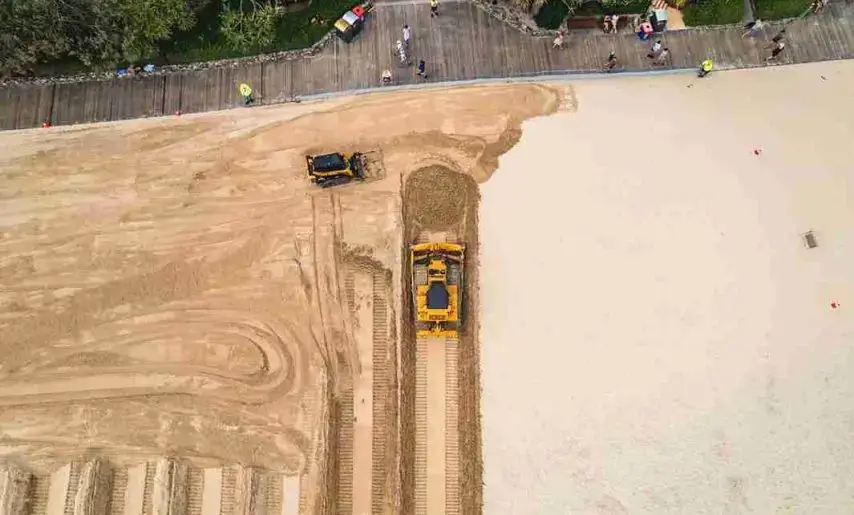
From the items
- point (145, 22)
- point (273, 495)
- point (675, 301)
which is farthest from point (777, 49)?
point (273, 495)

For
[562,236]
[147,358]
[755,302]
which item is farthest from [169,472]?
[755,302]

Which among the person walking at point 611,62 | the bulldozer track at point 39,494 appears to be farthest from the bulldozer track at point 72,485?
the person walking at point 611,62

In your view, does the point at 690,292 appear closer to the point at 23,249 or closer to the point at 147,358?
the point at 147,358

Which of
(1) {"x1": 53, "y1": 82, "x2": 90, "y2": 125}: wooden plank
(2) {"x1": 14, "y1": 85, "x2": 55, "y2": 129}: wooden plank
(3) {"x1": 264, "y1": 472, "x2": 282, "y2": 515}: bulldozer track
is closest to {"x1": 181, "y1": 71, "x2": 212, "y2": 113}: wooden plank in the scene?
(1) {"x1": 53, "y1": 82, "x2": 90, "y2": 125}: wooden plank

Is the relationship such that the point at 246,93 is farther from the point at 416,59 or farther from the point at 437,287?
the point at 437,287

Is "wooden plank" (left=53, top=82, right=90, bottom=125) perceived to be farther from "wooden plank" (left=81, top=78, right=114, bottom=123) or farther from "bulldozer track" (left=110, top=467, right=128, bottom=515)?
"bulldozer track" (left=110, top=467, right=128, bottom=515)

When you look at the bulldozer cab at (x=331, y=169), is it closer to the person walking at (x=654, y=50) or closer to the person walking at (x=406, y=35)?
the person walking at (x=406, y=35)
